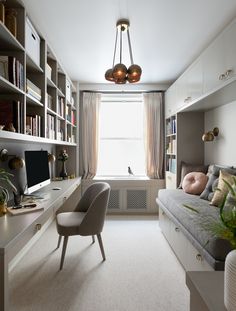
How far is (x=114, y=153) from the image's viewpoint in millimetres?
4871

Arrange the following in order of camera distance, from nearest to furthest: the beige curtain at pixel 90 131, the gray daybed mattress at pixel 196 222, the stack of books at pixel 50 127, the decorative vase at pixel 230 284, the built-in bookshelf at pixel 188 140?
the decorative vase at pixel 230 284 → the gray daybed mattress at pixel 196 222 → the stack of books at pixel 50 127 → the built-in bookshelf at pixel 188 140 → the beige curtain at pixel 90 131

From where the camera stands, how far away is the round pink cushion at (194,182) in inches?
127

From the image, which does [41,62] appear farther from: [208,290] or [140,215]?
[140,215]

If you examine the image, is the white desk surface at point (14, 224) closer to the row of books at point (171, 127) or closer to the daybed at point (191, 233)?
the daybed at point (191, 233)

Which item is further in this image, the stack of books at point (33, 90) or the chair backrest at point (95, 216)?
the chair backrest at point (95, 216)

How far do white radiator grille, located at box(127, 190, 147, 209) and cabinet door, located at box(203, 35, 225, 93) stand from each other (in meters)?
2.39

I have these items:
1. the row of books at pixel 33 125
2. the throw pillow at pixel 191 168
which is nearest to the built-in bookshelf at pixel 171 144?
the throw pillow at pixel 191 168

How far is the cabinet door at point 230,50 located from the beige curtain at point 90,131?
2807 millimetres

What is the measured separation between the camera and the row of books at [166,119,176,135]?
414cm

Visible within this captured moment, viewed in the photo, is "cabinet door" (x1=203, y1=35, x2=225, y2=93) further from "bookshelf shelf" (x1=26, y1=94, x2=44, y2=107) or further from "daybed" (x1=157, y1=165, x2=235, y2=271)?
"bookshelf shelf" (x1=26, y1=94, x2=44, y2=107)

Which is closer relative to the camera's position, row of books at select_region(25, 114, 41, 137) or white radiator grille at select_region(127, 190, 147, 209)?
row of books at select_region(25, 114, 41, 137)

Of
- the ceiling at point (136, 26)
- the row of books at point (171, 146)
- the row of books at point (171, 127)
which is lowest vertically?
the row of books at point (171, 146)

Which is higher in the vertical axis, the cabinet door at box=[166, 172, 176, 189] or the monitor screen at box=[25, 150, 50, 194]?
the monitor screen at box=[25, 150, 50, 194]

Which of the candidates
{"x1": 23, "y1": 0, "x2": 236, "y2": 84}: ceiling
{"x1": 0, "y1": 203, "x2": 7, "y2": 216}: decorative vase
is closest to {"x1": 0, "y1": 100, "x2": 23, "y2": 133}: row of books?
{"x1": 0, "y1": 203, "x2": 7, "y2": 216}: decorative vase
